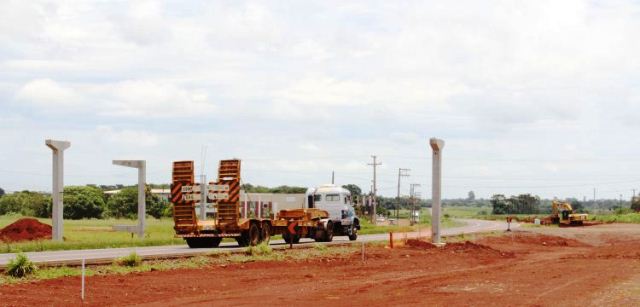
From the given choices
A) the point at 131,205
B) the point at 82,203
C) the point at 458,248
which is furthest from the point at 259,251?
the point at 82,203

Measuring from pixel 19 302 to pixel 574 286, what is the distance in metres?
13.4

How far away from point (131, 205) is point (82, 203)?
6.27 meters

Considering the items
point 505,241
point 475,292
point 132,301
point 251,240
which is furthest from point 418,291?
point 505,241

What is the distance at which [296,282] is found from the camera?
22.7m

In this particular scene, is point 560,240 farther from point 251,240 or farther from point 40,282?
point 40,282

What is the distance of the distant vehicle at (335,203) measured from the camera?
46.4 meters

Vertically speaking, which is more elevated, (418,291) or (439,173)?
(439,173)

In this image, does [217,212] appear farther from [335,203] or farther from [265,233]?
[335,203]

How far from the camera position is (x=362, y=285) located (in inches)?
858

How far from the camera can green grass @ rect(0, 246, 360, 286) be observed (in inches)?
807

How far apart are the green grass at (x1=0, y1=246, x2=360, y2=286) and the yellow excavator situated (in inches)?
2196

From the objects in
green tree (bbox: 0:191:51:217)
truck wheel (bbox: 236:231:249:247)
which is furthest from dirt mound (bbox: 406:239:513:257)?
green tree (bbox: 0:191:51:217)

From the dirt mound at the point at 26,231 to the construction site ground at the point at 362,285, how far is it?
80.2ft

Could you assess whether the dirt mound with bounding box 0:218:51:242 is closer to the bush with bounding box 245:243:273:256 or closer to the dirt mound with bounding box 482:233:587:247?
the bush with bounding box 245:243:273:256
